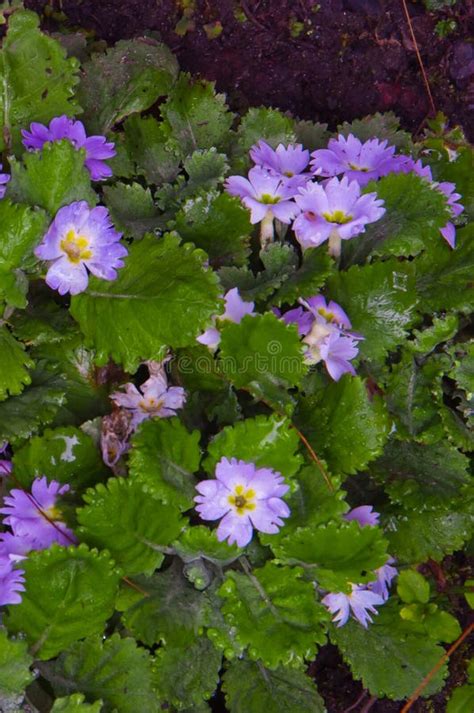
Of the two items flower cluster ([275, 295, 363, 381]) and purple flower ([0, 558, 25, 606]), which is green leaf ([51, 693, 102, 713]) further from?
flower cluster ([275, 295, 363, 381])

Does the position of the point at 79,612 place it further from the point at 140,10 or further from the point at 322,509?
the point at 140,10

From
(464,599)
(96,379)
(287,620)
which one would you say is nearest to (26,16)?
(96,379)

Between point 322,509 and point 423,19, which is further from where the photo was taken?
point 423,19

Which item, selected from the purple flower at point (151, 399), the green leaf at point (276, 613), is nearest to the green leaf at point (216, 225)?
the purple flower at point (151, 399)

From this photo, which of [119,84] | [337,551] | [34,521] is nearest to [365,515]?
[337,551]

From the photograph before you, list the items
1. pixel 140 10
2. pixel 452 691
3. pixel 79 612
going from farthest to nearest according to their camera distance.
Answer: pixel 140 10, pixel 452 691, pixel 79 612

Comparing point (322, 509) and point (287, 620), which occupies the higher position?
point (322, 509)
